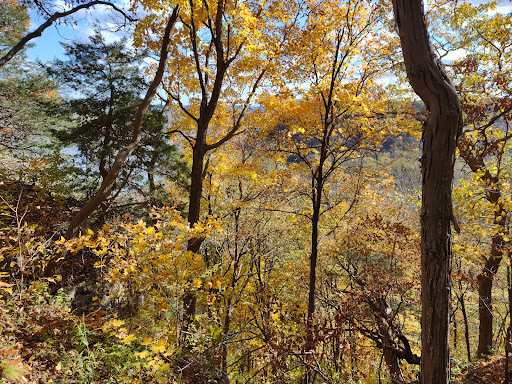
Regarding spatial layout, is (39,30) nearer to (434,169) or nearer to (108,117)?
(108,117)

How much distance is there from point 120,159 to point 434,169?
4.73 metres

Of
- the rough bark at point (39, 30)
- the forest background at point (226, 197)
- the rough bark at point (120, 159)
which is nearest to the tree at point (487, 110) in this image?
the forest background at point (226, 197)

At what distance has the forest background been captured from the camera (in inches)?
125

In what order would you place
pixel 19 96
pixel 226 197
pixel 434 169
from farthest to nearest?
pixel 19 96 → pixel 226 197 → pixel 434 169

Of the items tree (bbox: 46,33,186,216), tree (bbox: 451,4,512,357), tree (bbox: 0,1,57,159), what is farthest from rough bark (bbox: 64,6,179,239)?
tree (bbox: 0,1,57,159)

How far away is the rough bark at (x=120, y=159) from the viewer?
14.8ft

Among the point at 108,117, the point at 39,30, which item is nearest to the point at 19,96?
the point at 108,117

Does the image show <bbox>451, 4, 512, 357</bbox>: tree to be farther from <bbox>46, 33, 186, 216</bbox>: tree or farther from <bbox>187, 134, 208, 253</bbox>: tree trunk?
<bbox>46, 33, 186, 216</bbox>: tree

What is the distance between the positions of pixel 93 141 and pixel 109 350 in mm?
7257

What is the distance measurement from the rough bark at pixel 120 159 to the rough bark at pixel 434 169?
4.32 metres

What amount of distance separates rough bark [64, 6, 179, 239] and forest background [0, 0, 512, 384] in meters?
0.03

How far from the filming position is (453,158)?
198 cm

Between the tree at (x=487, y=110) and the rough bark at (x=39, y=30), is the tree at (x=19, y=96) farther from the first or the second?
the tree at (x=487, y=110)

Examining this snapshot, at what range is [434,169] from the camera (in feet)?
6.60
